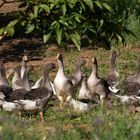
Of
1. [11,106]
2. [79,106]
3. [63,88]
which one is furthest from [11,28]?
[63,88]

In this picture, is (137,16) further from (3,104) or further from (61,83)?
(3,104)

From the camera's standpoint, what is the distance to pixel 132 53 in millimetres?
17562

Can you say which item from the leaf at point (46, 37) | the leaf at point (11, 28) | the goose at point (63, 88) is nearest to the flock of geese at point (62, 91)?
the goose at point (63, 88)

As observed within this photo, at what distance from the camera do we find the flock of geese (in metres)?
9.87

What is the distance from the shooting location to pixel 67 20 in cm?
738

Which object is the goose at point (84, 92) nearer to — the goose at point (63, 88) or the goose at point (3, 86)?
the goose at point (63, 88)

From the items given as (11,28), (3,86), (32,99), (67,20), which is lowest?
(3,86)

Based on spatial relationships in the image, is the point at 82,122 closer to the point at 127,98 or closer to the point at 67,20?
the point at 127,98

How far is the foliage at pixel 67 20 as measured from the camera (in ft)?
23.8

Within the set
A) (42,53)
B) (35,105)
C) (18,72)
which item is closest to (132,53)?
(42,53)

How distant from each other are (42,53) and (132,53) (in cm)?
277

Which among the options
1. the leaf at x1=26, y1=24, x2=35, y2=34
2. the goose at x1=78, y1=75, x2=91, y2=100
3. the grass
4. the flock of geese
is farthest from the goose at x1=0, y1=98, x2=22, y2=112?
the leaf at x1=26, y1=24, x2=35, y2=34

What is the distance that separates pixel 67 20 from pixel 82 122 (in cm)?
246

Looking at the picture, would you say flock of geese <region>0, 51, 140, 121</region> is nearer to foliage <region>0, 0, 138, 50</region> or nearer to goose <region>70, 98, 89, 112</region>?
goose <region>70, 98, 89, 112</region>
